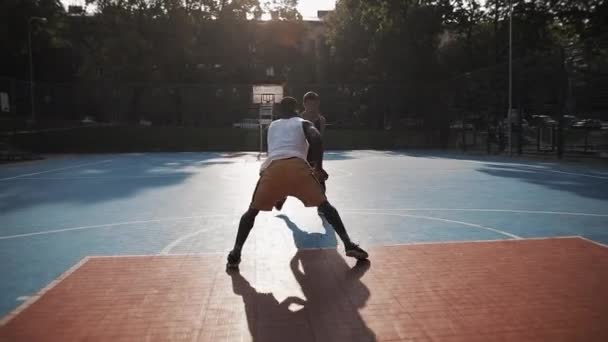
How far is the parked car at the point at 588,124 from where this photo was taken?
16.7 meters

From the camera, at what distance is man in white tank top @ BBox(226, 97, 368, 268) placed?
4977 mm

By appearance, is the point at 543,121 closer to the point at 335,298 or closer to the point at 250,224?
the point at 250,224

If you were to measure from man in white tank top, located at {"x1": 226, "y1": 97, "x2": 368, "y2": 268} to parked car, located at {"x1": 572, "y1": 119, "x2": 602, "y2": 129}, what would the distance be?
15.3 metres

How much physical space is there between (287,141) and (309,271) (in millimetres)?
1365

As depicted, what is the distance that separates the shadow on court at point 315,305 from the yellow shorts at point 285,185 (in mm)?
678

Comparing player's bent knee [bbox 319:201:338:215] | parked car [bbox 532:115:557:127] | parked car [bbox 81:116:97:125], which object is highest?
parked car [bbox 81:116:97:125]

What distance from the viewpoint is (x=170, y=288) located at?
4.27m

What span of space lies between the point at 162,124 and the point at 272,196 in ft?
79.6

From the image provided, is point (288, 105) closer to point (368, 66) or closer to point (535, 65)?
point (535, 65)

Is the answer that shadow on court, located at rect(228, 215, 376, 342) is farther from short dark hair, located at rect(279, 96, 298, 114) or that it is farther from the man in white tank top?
short dark hair, located at rect(279, 96, 298, 114)

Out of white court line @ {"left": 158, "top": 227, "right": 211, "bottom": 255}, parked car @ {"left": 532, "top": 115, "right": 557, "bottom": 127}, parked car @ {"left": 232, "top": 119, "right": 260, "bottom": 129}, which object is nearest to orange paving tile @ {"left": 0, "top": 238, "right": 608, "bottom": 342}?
white court line @ {"left": 158, "top": 227, "right": 211, "bottom": 255}

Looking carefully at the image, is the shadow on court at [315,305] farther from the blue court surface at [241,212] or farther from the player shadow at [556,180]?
the player shadow at [556,180]

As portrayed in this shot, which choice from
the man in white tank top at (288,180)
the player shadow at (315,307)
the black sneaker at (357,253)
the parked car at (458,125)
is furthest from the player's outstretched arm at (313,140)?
the parked car at (458,125)

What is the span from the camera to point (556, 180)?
40.3 feet
